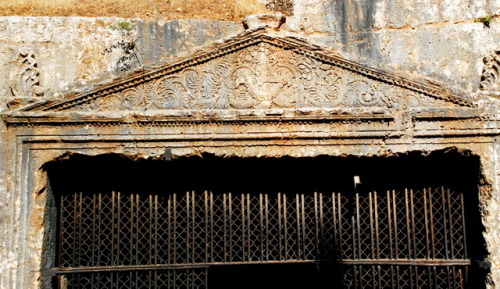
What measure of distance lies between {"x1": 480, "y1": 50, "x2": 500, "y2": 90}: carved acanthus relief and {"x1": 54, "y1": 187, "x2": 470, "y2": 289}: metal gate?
42.3 inches

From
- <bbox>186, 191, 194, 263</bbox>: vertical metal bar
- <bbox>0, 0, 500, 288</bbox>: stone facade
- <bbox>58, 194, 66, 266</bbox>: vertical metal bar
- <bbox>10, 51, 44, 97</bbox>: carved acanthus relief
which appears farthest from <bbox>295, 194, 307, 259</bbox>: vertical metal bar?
<bbox>10, 51, 44, 97</bbox>: carved acanthus relief

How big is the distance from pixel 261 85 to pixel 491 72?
2217 mm

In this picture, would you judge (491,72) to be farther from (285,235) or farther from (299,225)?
(285,235)

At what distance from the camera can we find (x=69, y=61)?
579 centimetres

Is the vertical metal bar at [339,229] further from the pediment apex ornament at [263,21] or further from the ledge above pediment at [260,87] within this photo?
the pediment apex ornament at [263,21]

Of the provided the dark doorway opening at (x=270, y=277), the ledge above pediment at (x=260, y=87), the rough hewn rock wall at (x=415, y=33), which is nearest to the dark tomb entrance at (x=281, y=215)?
the ledge above pediment at (x=260, y=87)

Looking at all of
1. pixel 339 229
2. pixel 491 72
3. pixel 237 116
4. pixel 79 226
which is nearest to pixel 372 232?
pixel 339 229

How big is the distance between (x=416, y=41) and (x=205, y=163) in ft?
8.32

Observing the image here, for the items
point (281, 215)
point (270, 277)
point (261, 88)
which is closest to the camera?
point (261, 88)

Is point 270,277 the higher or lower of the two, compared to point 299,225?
lower

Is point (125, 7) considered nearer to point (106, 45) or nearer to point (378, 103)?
point (106, 45)

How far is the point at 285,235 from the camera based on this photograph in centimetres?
528

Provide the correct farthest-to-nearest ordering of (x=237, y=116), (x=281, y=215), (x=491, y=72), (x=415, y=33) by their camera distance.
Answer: (x=415, y=33) < (x=281, y=215) < (x=491, y=72) < (x=237, y=116)

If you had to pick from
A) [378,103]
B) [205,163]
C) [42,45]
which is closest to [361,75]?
[378,103]
